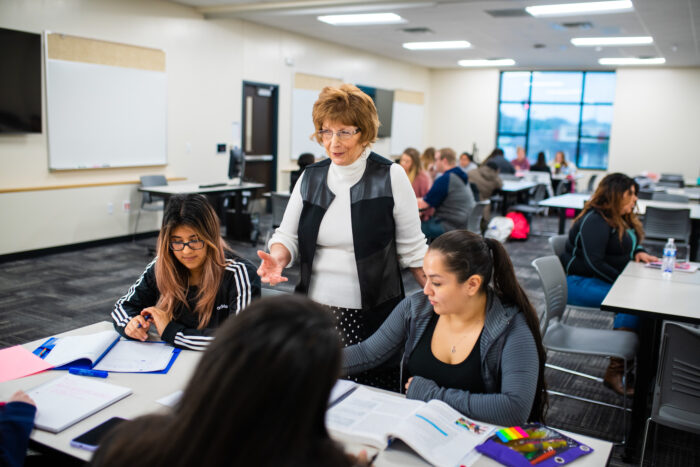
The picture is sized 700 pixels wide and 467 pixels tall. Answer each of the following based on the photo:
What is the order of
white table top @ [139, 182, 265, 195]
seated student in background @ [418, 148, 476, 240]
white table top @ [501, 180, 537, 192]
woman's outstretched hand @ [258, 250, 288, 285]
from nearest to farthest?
woman's outstretched hand @ [258, 250, 288, 285] < seated student in background @ [418, 148, 476, 240] < white table top @ [139, 182, 265, 195] < white table top @ [501, 180, 537, 192]

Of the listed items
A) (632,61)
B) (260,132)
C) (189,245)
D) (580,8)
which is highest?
(632,61)

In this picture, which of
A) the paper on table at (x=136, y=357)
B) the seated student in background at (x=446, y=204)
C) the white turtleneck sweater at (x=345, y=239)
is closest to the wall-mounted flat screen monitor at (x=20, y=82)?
the seated student in background at (x=446, y=204)

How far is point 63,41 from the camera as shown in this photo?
6.40 meters

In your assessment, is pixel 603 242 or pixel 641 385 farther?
pixel 603 242

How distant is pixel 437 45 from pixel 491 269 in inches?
380

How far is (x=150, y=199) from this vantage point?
738cm

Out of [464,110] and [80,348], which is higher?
[464,110]

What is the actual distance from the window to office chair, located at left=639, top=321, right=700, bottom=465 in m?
12.3

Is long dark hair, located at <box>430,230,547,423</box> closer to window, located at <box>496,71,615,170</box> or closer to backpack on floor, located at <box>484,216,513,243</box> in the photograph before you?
backpack on floor, located at <box>484,216,513,243</box>

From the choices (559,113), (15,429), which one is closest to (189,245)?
(15,429)

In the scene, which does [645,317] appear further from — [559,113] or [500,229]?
[559,113]

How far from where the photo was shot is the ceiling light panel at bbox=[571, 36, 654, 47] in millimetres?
9422

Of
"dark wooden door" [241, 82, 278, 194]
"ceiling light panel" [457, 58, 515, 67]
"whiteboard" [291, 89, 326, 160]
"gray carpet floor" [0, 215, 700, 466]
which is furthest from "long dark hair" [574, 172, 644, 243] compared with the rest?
"ceiling light panel" [457, 58, 515, 67]

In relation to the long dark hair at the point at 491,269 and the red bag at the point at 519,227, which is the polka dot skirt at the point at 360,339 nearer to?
the long dark hair at the point at 491,269
